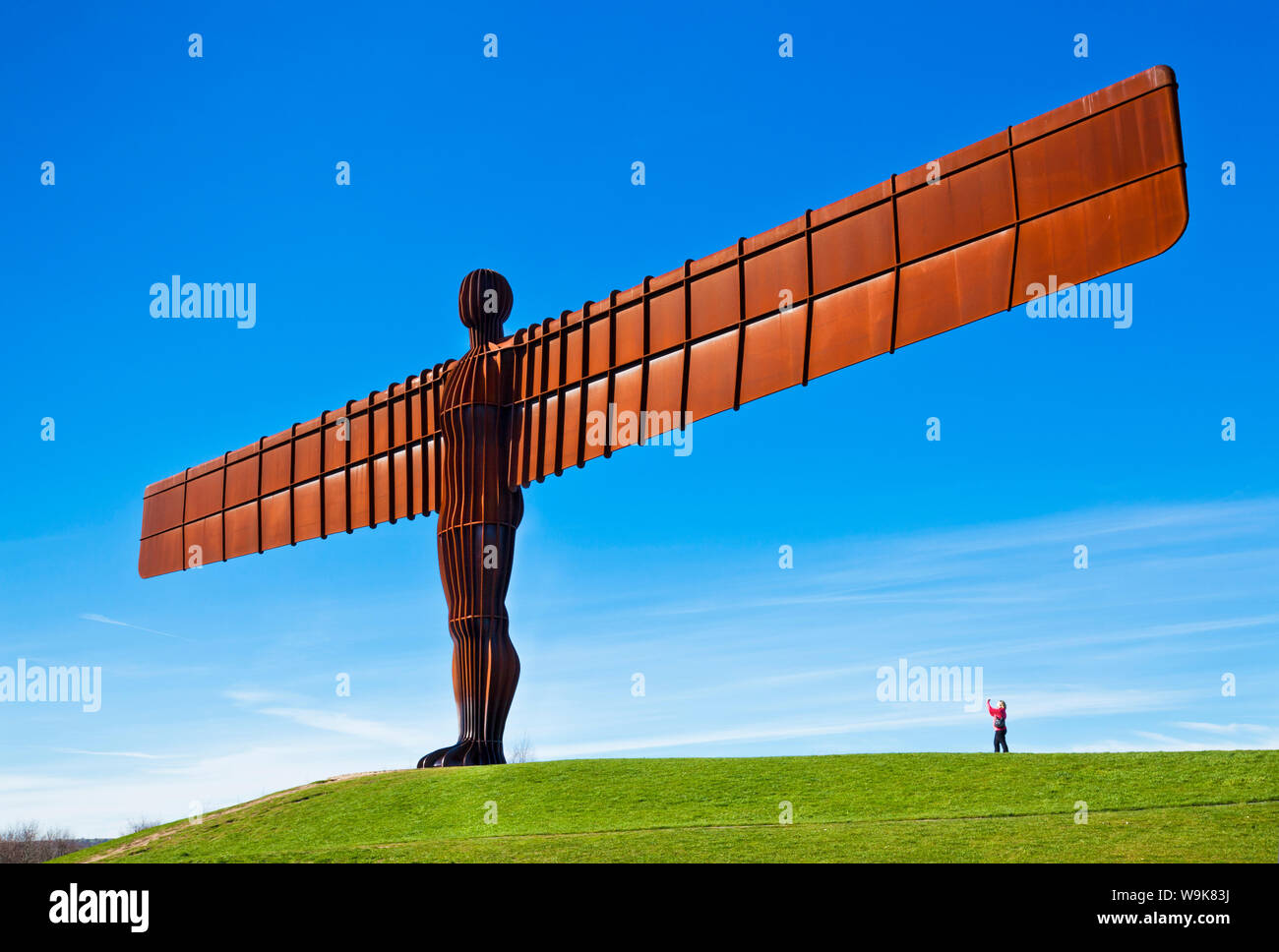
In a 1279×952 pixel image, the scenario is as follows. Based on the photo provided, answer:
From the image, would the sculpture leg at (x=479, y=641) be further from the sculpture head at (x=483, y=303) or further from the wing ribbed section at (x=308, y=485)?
the sculpture head at (x=483, y=303)

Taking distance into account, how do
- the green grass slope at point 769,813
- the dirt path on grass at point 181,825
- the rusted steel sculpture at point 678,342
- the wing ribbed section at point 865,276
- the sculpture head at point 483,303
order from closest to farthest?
the green grass slope at point 769,813, the wing ribbed section at point 865,276, the rusted steel sculpture at point 678,342, the dirt path on grass at point 181,825, the sculpture head at point 483,303

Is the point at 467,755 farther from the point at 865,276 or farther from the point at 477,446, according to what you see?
the point at 865,276

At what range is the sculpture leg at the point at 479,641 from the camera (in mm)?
18281

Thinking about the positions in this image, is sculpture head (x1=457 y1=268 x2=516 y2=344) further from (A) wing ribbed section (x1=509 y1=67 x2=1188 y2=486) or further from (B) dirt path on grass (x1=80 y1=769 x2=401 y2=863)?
(B) dirt path on grass (x1=80 y1=769 x2=401 y2=863)

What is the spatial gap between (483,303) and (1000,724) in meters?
10.7

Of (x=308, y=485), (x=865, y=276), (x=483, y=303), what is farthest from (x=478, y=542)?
(x=865, y=276)

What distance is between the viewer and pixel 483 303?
20156mm

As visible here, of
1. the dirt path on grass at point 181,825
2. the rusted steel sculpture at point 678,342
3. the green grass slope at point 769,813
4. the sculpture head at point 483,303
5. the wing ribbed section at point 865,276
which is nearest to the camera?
the green grass slope at point 769,813

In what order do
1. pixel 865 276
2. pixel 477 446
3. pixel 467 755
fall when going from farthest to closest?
pixel 477 446 → pixel 467 755 → pixel 865 276

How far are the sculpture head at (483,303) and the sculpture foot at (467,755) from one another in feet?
21.6

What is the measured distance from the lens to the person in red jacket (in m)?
18.4

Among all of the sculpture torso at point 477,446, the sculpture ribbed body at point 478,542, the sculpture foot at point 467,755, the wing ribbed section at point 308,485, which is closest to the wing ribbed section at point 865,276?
the sculpture torso at point 477,446
